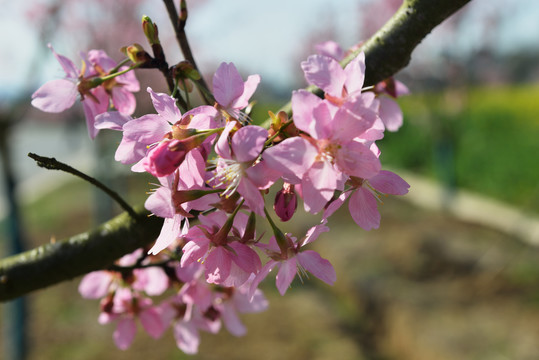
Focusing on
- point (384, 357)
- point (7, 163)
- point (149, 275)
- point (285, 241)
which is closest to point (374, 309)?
point (384, 357)

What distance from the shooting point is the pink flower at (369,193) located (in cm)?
71

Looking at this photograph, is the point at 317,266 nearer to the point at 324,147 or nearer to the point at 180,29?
the point at 324,147

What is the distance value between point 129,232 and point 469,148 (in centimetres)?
1109

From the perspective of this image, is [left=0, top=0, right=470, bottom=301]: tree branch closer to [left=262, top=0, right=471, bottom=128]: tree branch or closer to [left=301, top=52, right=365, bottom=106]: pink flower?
[left=262, top=0, right=471, bottom=128]: tree branch

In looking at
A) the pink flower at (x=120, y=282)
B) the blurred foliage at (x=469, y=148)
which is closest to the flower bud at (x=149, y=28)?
the pink flower at (x=120, y=282)

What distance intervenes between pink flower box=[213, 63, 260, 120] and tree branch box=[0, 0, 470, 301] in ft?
0.65

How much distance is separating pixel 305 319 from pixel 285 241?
4.46 metres

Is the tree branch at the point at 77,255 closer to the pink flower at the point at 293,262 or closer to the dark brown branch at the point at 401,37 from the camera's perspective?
the pink flower at the point at 293,262

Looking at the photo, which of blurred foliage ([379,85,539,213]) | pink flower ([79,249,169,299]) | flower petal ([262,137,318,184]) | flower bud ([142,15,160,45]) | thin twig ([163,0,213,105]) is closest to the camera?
flower petal ([262,137,318,184])

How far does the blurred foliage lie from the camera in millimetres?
8711

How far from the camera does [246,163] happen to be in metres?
0.64

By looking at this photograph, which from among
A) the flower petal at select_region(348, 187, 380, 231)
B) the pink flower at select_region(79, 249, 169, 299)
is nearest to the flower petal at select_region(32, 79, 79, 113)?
the pink flower at select_region(79, 249, 169, 299)

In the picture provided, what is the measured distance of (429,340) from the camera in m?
3.81

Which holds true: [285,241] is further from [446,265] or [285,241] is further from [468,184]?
[468,184]
